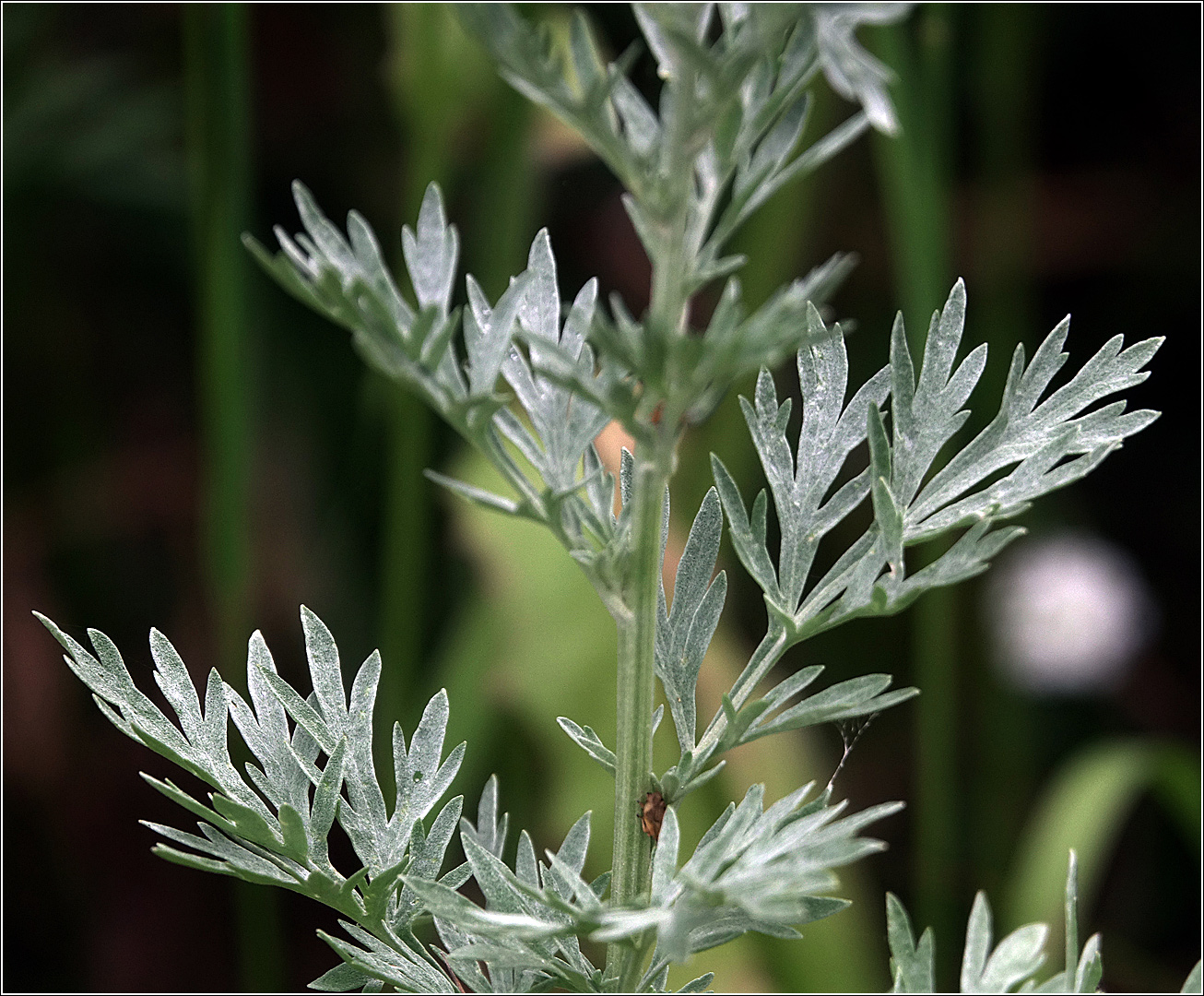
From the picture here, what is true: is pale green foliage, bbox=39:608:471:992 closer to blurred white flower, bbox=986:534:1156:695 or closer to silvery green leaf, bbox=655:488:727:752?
silvery green leaf, bbox=655:488:727:752

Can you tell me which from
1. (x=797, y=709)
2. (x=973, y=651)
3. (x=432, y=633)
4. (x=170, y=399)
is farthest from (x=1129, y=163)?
(x=797, y=709)

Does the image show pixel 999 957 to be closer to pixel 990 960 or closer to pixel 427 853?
pixel 990 960

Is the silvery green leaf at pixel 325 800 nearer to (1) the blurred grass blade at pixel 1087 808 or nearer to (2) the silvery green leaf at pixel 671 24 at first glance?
(2) the silvery green leaf at pixel 671 24

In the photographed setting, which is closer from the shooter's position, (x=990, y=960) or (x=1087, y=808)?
(x=990, y=960)

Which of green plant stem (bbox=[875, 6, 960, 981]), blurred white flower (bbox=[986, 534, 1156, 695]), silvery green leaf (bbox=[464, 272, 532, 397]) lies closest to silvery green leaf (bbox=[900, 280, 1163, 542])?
silvery green leaf (bbox=[464, 272, 532, 397])

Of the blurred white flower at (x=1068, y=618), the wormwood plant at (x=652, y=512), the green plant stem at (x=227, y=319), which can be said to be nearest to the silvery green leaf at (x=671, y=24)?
the wormwood plant at (x=652, y=512)

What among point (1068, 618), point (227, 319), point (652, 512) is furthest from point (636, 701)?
point (1068, 618)
